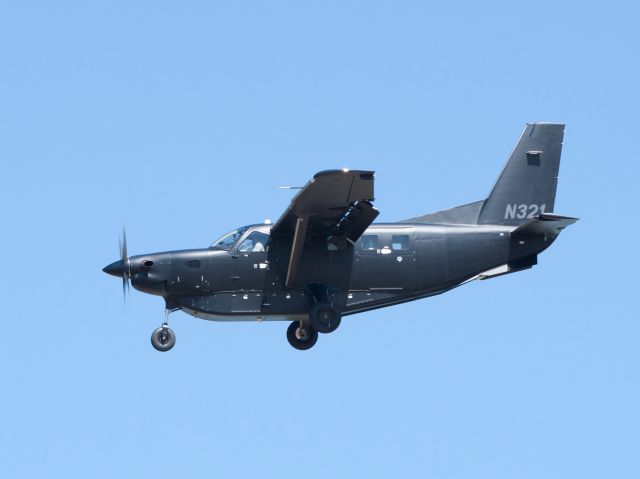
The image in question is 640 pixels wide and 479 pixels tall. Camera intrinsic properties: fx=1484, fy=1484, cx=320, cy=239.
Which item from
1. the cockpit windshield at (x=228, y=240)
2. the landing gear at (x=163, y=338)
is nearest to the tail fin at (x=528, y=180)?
the cockpit windshield at (x=228, y=240)

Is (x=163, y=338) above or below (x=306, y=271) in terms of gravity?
below

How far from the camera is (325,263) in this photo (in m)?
38.1

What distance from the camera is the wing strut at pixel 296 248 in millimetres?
36906

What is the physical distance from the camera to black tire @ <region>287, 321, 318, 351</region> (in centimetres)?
3934

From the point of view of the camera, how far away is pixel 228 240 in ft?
125

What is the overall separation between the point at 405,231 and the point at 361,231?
1502 mm

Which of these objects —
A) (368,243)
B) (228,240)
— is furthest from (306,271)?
(228,240)

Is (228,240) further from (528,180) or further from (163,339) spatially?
(528,180)

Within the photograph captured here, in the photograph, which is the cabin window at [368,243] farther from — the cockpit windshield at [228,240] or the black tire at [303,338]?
the cockpit windshield at [228,240]

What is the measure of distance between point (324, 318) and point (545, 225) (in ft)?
21.0

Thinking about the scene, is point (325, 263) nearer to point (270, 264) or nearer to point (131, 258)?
point (270, 264)

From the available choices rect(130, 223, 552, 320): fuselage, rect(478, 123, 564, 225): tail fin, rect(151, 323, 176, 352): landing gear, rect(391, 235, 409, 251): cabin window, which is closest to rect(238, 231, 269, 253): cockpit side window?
rect(130, 223, 552, 320): fuselage

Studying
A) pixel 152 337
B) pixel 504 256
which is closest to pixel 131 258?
pixel 152 337

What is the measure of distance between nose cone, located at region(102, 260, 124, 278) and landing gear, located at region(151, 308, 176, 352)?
5.55 ft
